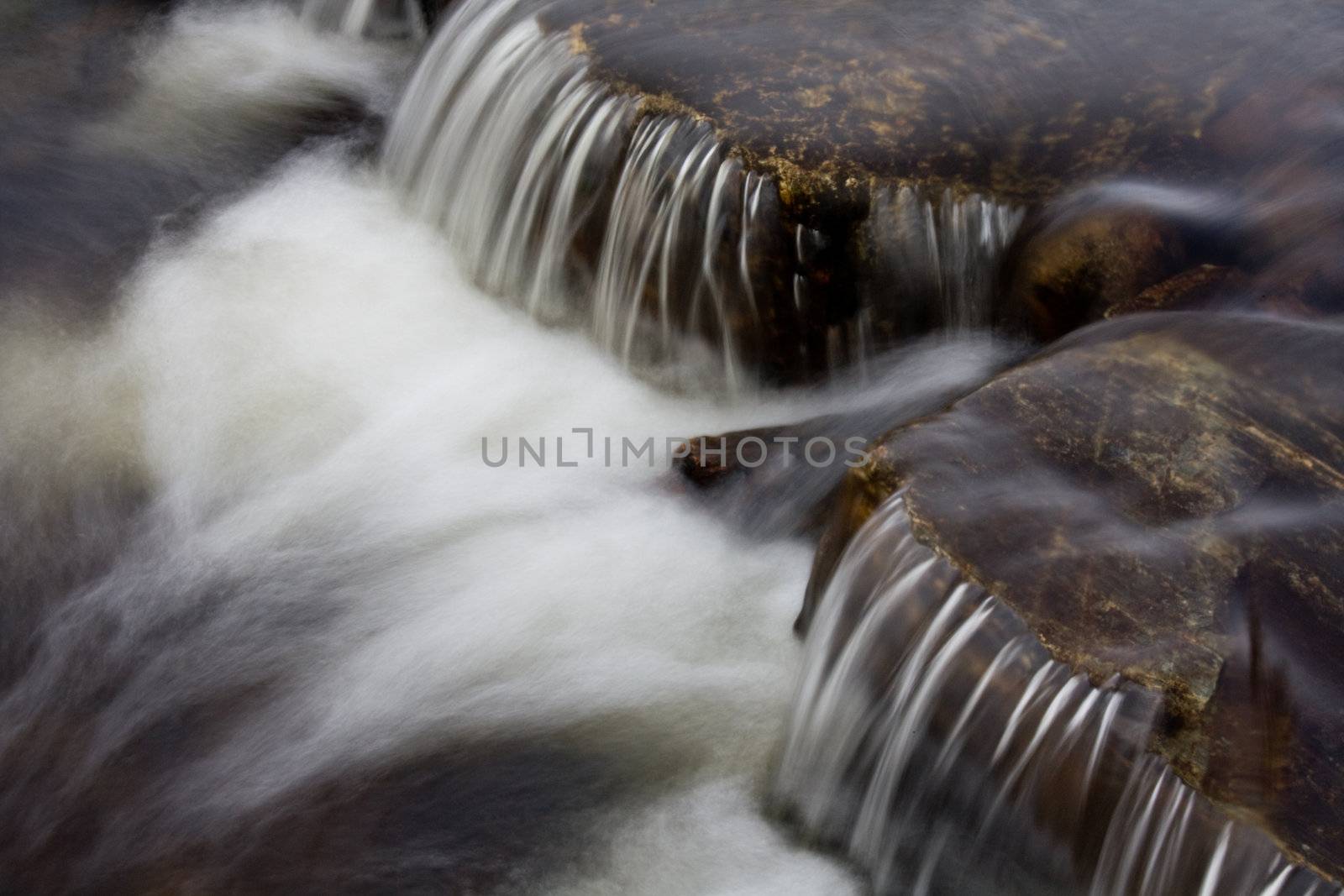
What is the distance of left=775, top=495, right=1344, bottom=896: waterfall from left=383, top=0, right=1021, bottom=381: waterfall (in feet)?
4.24

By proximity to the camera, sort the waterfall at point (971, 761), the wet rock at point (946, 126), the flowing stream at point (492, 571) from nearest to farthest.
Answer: the waterfall at point (971, 761) < the flowing stream at point (492, 571) < the wet rock at point (946, 126)

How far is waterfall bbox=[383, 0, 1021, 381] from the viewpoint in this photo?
4.02 metres

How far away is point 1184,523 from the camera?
111 inches

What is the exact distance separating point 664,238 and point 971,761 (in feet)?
6.67

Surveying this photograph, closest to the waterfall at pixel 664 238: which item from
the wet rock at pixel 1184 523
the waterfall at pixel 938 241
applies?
the waterfall at pixel 938 241

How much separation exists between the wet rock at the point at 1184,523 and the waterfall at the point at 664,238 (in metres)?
0.76

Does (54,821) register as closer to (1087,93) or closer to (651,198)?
(651,198)

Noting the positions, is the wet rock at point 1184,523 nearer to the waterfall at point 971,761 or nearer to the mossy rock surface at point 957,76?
the waterfall at point 971,761

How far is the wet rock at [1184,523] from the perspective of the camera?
8.16ft

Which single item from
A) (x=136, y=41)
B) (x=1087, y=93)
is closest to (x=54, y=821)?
(x=1087, y=93)

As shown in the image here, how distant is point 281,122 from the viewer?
18.5 ft

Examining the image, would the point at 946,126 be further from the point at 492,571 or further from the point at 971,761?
the point at 971,761

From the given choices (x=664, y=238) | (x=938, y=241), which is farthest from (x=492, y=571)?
(x=938, y=241)

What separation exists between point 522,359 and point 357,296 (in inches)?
27.9
